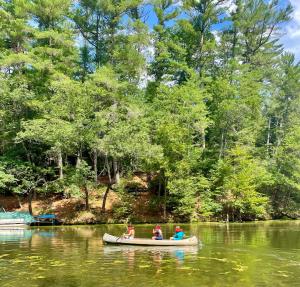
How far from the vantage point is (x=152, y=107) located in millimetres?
53656

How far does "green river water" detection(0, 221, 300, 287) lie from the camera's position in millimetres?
17453

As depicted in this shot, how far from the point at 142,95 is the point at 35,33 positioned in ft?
49.8

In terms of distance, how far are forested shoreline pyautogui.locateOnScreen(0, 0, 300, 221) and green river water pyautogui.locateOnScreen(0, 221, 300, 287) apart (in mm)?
14079

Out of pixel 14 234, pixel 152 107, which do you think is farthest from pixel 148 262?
pixel 152 107

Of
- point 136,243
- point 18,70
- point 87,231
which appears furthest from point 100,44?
point 136,243

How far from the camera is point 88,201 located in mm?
47438

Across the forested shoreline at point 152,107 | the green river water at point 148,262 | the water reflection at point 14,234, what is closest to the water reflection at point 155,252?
the green river water at point 148,262

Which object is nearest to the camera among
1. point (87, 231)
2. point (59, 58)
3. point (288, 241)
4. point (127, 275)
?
point (127, 275)

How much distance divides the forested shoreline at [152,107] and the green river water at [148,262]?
1408cm

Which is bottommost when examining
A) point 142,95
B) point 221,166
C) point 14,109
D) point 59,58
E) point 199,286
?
point 199,286

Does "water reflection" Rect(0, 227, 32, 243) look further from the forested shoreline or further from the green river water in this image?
the forested shoreline

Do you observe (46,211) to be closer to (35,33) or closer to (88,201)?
(88,201)

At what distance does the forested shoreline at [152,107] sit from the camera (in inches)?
1800

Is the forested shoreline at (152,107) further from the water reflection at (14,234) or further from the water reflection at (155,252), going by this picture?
the water reflection at (155,252)
